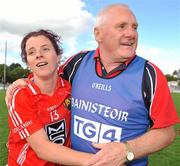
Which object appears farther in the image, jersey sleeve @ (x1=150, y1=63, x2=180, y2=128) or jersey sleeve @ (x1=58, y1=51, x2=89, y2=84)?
jersey sleeve @ (x1=58, y1=51, x2=89, y2=84)

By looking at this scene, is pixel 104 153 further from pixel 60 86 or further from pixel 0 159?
pixel 0 159

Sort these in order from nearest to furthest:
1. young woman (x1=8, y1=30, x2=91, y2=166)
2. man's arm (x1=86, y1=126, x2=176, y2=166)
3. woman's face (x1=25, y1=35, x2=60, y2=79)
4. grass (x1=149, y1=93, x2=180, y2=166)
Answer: man's arm (x1=86, y1=126, x2=176, y2=166), young woman (x1=8, y1=30, x2=91, y2=166), woman's face (x1=25, y1=35, x2=60, y2=79), grass (x1=149, y1=93, x2=180, y2=166)

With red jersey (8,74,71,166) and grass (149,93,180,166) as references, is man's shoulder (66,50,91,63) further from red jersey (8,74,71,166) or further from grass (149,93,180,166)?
grass (149,93,180,166)

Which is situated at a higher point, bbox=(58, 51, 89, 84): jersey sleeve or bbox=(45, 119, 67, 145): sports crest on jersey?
bbox=(58, 51, 89, 84): jersey sleeve

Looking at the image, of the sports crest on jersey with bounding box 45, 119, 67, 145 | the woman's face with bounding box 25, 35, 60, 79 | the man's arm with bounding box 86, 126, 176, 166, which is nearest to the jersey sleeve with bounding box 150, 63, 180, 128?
the man's arm with bounding box 86, 126, 176, 166

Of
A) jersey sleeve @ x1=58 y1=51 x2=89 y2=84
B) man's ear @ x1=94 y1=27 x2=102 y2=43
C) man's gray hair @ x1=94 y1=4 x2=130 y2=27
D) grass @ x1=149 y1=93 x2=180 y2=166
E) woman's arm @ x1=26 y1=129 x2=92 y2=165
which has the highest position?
man's gray hair @ x1=94 y1=4 x2=130 y2=27

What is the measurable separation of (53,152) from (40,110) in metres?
0.43

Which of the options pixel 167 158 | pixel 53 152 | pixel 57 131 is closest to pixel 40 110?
pixel 57 131

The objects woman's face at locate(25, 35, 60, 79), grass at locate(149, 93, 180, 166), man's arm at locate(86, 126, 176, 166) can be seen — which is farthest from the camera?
grass at locate(149, 93, 180, 166)

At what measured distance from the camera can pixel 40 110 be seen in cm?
331

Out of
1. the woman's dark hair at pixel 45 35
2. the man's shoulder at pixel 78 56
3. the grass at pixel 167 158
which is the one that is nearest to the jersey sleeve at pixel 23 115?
the woman's dark hair at pixel 45 35

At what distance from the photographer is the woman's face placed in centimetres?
333

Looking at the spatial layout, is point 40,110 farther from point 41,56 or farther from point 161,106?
point 161,106

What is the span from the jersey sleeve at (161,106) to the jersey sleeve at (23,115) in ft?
3.16
